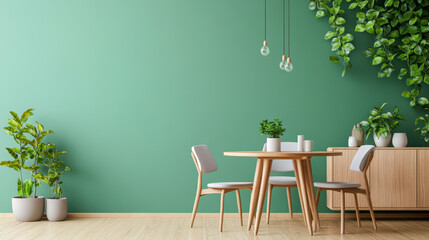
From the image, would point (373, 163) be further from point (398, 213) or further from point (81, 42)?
point (81, 42)

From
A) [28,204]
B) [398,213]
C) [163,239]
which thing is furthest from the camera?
[398,213]

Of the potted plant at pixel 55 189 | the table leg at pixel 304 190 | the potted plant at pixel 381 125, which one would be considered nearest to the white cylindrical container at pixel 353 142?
the potted plant at pixel 381 125

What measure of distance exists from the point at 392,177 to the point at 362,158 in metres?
0.88

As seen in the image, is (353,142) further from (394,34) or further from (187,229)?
(187,229)

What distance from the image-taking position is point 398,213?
4980 millimetres

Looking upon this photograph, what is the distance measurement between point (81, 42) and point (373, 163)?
350 cm

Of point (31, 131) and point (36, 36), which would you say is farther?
point (36, 36)

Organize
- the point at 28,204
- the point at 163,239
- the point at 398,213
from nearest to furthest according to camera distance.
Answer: the point at 163,239 < the point at 28,204 < the point at 398,213

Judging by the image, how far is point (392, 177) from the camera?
186 inches

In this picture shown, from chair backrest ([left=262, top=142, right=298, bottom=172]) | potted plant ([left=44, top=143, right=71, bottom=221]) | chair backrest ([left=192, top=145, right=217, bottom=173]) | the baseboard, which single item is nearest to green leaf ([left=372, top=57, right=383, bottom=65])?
chair backrest ([left=262, top=142, right=298, bottom=172])

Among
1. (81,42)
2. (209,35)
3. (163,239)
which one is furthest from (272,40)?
(163,239)

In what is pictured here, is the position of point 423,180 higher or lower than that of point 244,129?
lower

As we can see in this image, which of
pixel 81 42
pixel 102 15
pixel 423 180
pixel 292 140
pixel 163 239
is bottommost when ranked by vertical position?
pixel 163 239

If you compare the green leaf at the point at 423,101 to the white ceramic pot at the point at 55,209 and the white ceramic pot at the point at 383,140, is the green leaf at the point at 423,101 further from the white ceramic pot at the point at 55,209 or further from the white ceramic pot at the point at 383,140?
the white ceramic pot at the point at 55,209
